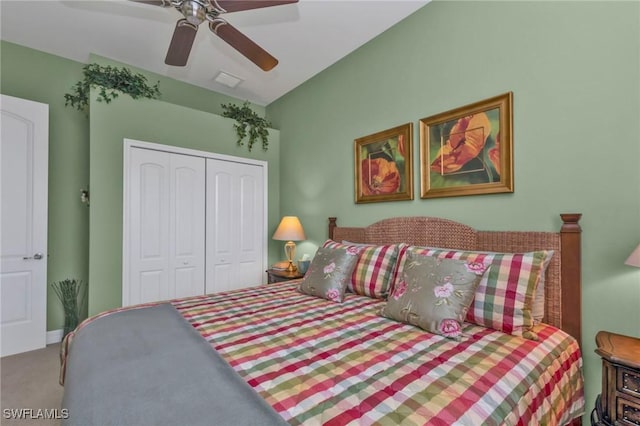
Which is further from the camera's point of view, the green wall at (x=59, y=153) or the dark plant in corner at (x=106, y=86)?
the green wall at (x=59, y=153)

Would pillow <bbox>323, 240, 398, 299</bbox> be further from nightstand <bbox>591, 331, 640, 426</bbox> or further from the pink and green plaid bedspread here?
nightstand <bbox>591, 331, 640, 426</bbox>

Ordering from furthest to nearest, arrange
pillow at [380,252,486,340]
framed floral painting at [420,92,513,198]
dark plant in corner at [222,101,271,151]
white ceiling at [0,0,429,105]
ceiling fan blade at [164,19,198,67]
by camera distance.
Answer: dark plant in corner at [222,101,271,151] < white ceiling at [0,0,429,105] < framed floral painting at [420,92,513,198] < ceiling fan blade at [164,19,198,67] < pillow at [380,252,486,340]

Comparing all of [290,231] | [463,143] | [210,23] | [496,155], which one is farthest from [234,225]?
[496,155]

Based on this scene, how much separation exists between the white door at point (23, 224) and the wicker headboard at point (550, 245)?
3.52 metres

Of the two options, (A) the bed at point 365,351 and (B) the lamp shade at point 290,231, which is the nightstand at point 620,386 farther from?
(B) the lamp shade at point 290,231

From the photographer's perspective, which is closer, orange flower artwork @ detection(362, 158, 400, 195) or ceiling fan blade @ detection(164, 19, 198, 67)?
ceiling fan blade @ detection(164, 19, 198, 67)

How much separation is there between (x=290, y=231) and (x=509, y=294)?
2.25m

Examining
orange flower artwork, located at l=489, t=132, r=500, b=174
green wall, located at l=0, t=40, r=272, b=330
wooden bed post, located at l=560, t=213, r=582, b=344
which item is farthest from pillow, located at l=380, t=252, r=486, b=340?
green wall, located at l=0, t=40, r=272, b=330

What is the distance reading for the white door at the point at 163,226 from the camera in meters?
2.87

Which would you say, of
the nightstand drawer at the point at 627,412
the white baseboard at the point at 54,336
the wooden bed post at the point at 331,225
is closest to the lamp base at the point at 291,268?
the wooden bed post at the point at 331,225

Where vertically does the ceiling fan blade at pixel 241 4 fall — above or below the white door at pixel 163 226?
above

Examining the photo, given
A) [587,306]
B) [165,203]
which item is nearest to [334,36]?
[165,203]

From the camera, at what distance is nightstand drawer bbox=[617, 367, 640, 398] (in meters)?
1.09

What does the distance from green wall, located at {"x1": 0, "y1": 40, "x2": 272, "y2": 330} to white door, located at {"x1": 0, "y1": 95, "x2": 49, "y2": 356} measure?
18 centimetres
